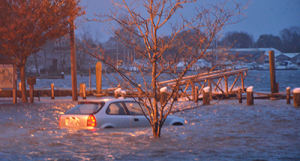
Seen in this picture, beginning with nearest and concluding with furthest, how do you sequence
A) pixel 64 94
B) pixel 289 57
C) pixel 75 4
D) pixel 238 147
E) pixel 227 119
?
1. pixel 238 147
2. pixel 227 119
3. pixel 75 4
4. pixel 64 94
5. pixel 289 57

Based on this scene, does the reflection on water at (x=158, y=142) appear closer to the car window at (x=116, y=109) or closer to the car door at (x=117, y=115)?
the car door at (x=117, y=115)

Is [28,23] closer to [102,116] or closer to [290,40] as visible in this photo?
[102,116]

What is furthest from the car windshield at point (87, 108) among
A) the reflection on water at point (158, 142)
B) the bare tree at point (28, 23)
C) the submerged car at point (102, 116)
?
the bare tree at point (28, 23)

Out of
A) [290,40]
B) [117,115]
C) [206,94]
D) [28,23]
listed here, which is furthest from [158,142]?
[290,40]

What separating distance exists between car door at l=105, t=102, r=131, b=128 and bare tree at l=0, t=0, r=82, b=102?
11.8 meters

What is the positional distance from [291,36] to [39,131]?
9216 cm

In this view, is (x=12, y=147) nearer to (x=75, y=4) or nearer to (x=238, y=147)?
(x=238, y=147)

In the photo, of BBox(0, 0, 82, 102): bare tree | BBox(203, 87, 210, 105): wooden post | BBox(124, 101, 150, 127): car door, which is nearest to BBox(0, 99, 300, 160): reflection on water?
BBox(124, 101, 150, 127): car door

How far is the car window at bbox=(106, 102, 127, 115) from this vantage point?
37.0ft

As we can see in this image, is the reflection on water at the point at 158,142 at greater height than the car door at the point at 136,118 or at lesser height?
lesser

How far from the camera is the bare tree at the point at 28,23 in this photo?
69.6 ft

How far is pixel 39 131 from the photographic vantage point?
1248 cm

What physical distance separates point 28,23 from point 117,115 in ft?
41.1

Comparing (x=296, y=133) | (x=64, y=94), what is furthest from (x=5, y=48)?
(x=296, y=133)
